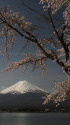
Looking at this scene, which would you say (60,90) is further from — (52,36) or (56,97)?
(52,36)

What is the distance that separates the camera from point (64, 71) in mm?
11719

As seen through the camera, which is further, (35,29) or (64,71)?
(35,29)

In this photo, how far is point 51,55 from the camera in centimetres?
1265

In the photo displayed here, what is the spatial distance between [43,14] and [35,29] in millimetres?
867

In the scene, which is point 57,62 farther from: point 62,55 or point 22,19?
point 22,19

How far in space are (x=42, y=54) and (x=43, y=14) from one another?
189 cm

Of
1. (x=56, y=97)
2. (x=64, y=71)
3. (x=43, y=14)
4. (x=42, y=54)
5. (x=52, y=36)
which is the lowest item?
(x=56, y=97)

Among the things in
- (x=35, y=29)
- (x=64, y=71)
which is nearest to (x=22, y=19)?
(x=35, y=29)

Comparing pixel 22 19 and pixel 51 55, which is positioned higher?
pixel 22 19

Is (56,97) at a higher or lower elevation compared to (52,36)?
lower

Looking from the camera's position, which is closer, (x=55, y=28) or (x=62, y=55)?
(x=55, y=28)

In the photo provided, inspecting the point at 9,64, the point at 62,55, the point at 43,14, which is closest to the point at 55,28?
the point at 43,14

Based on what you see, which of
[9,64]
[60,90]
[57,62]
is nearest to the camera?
[60,90]

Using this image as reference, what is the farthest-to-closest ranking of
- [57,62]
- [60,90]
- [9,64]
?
[9,64]
[57,62]
[60,90]
